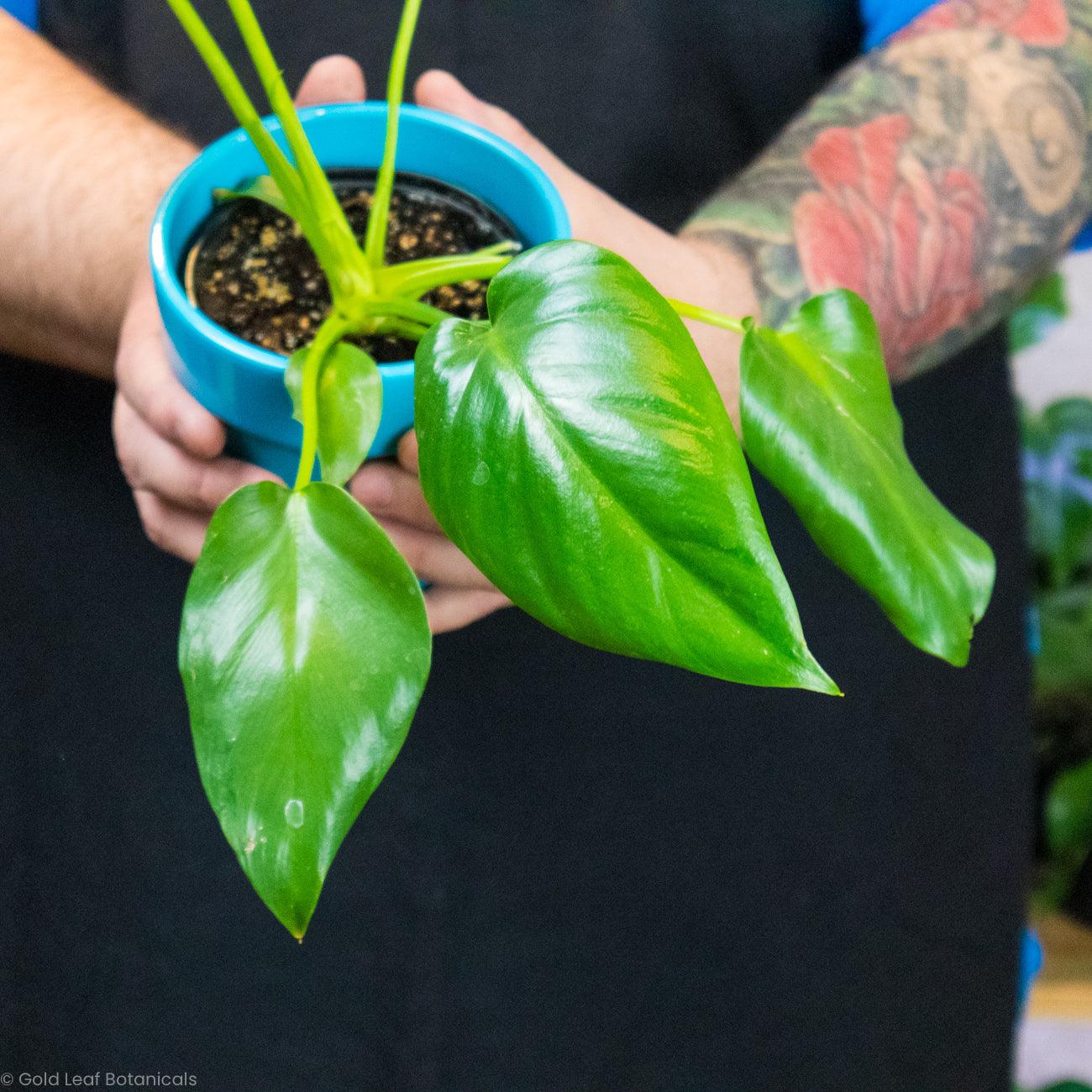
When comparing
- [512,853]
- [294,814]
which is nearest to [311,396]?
[294,814]

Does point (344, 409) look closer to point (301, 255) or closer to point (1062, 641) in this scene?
point (301, 255)

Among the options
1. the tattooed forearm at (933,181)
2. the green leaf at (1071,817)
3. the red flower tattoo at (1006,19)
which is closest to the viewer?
the tattooed forearm at (933,181)

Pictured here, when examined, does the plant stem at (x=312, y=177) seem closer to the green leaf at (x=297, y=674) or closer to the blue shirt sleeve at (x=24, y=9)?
the green leaf at (x=297, y=674)

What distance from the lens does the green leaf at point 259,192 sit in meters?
0.42

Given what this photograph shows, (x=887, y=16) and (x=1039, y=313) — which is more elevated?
(x=887, y=16)

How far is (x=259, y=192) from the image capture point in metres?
0.42

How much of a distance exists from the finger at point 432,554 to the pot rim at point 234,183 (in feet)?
0.24

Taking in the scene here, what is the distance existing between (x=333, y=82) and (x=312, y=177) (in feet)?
0.76

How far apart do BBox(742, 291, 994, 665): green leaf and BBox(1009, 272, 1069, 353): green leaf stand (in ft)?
2.78

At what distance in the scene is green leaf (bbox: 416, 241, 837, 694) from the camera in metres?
0.26

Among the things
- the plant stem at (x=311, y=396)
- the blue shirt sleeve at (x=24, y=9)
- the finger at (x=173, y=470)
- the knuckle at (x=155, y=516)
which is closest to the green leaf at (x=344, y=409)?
the plant stem at (x=311, y=396)

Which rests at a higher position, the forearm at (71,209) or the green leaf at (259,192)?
the green leaf at (259,192)

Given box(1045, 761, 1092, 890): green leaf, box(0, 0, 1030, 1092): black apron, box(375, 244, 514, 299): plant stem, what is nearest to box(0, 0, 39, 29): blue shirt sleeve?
box(0, 0, 1030, 1092): black apron

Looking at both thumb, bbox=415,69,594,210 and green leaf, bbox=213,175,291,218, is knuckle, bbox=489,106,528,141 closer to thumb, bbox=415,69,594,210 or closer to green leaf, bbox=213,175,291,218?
thumb, bbox=415,69,594,210
